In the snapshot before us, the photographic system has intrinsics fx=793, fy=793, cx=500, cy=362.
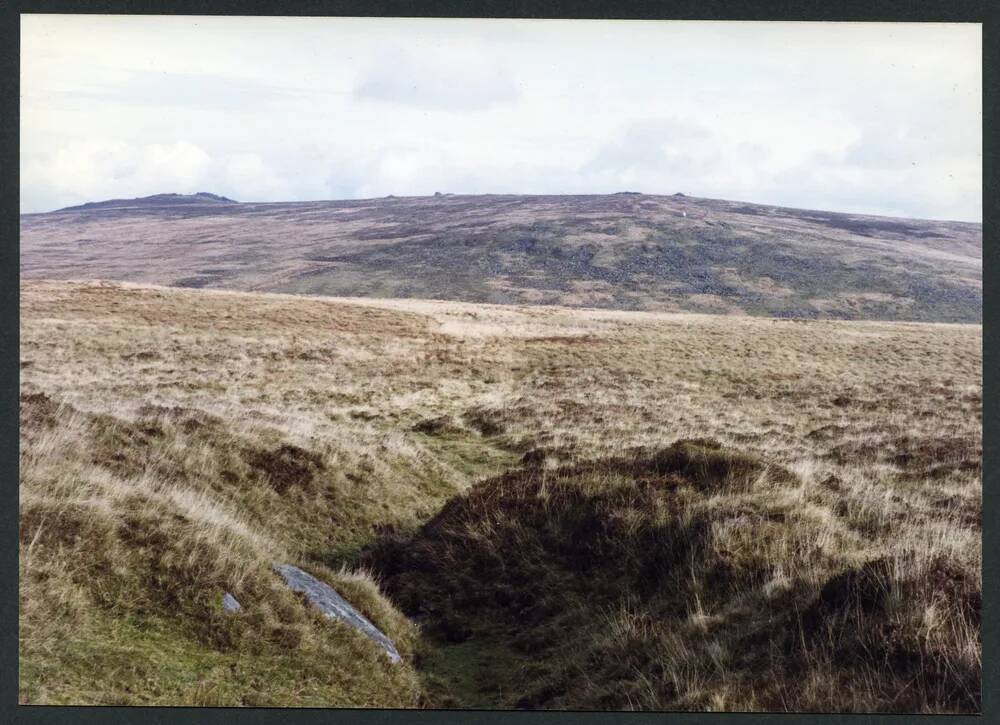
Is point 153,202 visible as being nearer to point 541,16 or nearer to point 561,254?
point 561,254

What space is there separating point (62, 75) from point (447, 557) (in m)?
7.60

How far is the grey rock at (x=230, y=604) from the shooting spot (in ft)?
21.4

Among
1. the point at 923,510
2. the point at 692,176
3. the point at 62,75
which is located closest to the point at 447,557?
the point at 923,510

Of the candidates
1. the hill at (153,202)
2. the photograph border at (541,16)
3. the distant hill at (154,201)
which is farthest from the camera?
the distant hill at (154,201)

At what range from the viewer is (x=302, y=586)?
23.5 ft

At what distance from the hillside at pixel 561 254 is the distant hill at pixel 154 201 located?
10.8 metres

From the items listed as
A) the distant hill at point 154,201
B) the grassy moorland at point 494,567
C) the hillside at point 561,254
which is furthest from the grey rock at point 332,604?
the distant hill at point 154,201

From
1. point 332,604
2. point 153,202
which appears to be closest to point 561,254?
point 332,604

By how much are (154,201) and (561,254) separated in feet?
355

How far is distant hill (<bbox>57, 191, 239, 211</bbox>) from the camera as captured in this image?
16238cm

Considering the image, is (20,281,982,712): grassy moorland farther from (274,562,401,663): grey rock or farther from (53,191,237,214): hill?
(53,191,237,214): hill

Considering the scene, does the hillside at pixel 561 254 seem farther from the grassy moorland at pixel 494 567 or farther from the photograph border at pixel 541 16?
the photograph border at pixel 541 16

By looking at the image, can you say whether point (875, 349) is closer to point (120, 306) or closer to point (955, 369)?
point (955, 369)

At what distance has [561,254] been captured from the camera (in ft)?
363
